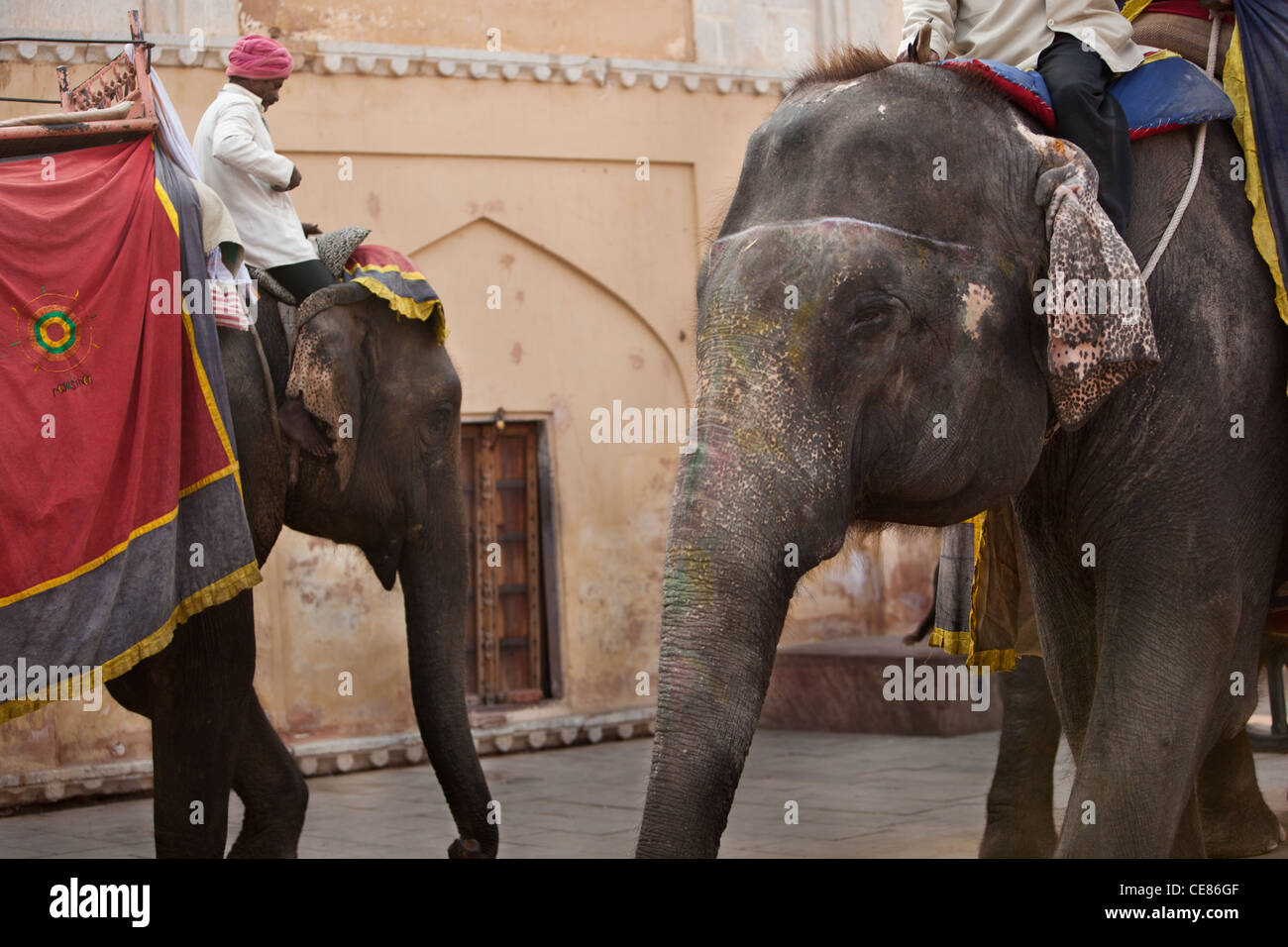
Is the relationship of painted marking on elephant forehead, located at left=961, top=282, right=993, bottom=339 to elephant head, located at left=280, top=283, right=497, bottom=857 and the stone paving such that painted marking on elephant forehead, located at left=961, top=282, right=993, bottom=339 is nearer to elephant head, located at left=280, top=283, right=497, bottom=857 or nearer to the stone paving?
elephant head, located at left=280, top=283, right=497, bottom=857

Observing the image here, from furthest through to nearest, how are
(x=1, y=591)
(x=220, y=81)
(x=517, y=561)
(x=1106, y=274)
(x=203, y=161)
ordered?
(x=517, y=561), (x=220, y=81), (x=203, y=161), (x=1, y=591), (x=1106, y=274)

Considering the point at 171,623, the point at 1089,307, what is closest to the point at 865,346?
the point at 1089,307

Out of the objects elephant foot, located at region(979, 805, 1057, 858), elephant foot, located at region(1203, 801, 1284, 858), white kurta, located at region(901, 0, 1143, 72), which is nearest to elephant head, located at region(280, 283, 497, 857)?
elephant foot, located at region(979, 805, 1057, 858)

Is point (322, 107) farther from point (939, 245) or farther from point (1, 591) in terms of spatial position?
point (939, 245)

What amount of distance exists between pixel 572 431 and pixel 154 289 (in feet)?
13.9

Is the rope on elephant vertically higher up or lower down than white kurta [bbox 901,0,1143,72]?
lower down

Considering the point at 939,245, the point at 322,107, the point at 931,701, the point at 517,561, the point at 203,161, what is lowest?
the point at 931,701

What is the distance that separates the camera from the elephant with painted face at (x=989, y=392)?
8.59ft

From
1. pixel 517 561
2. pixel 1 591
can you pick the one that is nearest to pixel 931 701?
pixel 517 561

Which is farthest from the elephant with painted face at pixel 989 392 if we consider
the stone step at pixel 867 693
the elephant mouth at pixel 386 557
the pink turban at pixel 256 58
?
the stone step at pixel 867 693

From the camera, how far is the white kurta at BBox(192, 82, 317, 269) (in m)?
5.20

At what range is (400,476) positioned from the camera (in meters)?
5.31

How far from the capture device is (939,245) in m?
2.76

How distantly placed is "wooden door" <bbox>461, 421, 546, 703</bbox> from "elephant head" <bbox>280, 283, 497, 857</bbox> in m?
2.97
